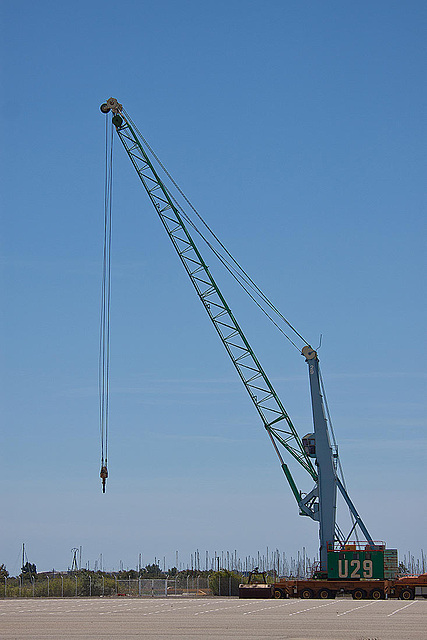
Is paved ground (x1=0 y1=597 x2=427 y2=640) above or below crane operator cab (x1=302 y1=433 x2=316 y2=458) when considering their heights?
below

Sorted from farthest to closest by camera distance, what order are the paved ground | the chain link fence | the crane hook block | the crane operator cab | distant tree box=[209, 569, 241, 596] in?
the chain link fence, distant tree box=[209, 569, 241, 596], the crane operator cab, the crane hook block, the paved ground

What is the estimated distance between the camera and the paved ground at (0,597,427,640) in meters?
32.1

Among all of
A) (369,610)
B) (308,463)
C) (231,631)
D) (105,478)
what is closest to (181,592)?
(308,463)

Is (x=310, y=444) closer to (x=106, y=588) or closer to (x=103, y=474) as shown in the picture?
(x=103, y=474)

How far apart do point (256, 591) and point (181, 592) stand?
22.6 meters

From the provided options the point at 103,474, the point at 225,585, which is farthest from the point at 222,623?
the point at 225,585

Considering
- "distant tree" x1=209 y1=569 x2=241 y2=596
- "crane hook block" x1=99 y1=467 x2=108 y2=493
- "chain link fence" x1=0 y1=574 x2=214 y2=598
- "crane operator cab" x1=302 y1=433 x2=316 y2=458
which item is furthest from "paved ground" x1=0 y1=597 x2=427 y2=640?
"chain link fence" x1=0 y1=574 x2=214 y2=598

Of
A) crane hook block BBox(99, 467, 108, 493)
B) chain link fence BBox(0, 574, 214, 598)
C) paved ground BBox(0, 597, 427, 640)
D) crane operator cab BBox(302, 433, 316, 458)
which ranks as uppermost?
crane operator cab BBox(302, 433, 316, 458)

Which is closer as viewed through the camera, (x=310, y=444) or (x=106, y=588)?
(x=310, y=444)

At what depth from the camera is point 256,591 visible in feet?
212

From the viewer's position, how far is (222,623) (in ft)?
125

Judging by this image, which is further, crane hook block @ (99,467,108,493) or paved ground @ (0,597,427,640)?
crane hook block @ (99,467,108,493)

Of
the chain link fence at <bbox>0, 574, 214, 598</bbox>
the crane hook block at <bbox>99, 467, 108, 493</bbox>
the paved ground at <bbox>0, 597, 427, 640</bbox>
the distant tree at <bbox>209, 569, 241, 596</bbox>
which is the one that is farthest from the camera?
the chain link fence at <bbox>0, 574, 214, 598</bbox>

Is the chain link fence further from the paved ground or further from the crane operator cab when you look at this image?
the paved ground
